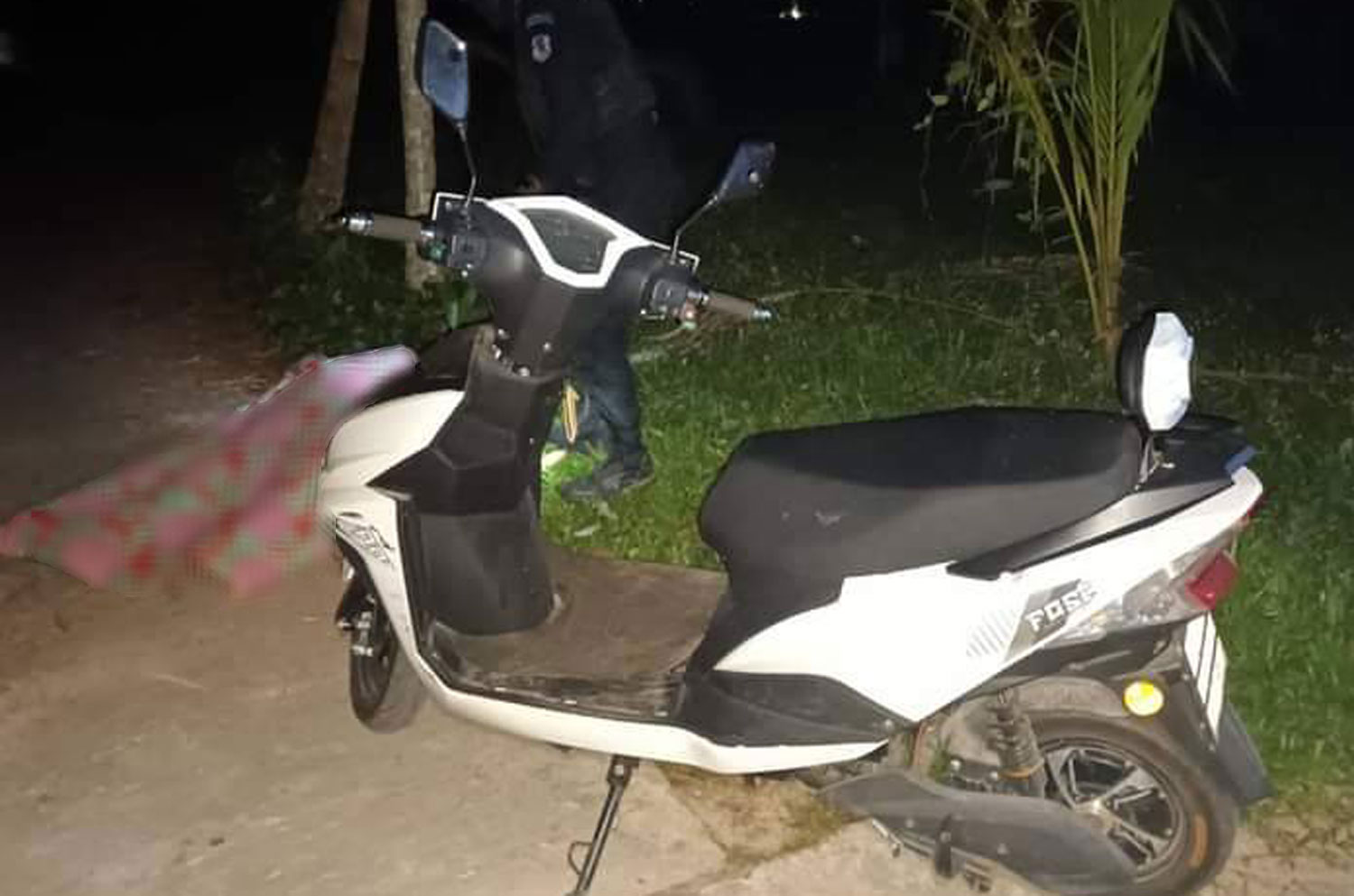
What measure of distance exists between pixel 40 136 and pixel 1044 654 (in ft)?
44.4

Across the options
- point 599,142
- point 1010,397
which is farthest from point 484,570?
point 1010,397

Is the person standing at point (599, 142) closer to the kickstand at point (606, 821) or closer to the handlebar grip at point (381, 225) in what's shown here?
the handlebar grip at point (381, 225)

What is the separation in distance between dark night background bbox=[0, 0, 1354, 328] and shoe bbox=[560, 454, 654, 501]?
128 inches

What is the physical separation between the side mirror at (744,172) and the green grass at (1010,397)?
1.93 meters

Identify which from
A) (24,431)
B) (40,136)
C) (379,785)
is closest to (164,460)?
(24,431)

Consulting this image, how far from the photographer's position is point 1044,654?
279 cm

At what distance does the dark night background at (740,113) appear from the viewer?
9.61m

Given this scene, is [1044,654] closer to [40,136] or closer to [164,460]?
[164,460]

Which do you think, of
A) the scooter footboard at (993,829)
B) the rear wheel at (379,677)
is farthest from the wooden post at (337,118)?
the scooter footboard at (993,829)

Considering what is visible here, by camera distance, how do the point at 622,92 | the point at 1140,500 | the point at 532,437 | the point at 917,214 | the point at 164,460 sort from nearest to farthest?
the point at 1140,500, the point at 532,437, the point at 622,92, the point at 164,460, the point at 917,214

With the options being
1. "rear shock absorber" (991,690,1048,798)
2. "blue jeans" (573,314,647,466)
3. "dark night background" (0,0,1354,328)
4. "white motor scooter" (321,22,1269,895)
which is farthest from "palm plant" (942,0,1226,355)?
"rear shock absorber" (991,690,1048,798)

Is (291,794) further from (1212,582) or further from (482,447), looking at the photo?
(1212,582)

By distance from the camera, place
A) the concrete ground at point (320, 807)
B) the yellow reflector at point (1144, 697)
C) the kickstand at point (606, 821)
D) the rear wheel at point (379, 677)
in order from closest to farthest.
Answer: the yellow reflector at point (1144, 697) → the kickstand at point (606, 821) → the concrete ground at point (320, 807) → the rear wheel at point (379, 677)

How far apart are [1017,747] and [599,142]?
2472mm
